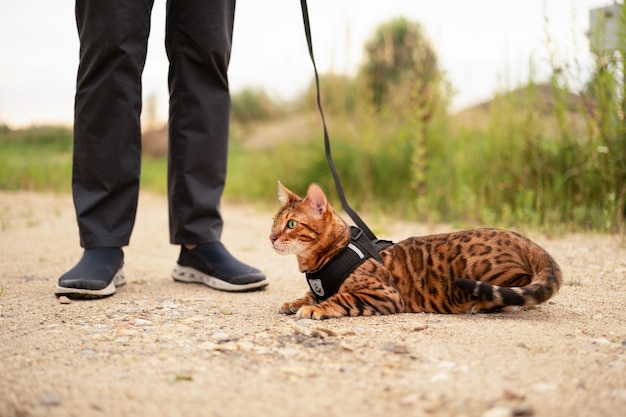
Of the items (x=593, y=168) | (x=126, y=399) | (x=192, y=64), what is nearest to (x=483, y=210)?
(x=593, y=168)

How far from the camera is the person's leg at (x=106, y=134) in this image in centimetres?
275

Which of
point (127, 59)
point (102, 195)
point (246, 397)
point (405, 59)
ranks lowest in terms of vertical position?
point (246, 397)

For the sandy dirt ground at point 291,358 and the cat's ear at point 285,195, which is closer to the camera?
the sandy dirt ground at point 291,358

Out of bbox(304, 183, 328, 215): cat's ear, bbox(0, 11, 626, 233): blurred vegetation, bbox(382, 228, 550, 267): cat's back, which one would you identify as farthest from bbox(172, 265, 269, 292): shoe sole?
bbox(0, 11, 626, 233): blurred vegetation

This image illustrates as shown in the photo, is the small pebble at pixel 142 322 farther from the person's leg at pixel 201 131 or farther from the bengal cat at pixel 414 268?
the person's leg at pixel 201 131

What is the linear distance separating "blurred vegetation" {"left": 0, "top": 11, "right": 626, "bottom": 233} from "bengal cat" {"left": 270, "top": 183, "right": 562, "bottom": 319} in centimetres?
216

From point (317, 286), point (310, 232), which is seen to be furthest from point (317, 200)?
point (317, 286)

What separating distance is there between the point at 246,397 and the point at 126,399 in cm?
32

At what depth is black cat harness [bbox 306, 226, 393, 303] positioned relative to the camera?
256cm

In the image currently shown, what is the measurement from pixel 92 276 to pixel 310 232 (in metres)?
1.06

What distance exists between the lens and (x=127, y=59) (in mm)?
2795

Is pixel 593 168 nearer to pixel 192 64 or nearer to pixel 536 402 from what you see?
pixel 192 64

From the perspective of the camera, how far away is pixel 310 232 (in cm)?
267

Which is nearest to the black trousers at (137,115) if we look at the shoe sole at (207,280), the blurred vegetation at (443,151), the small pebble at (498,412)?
the shoe sole at (207,280)
